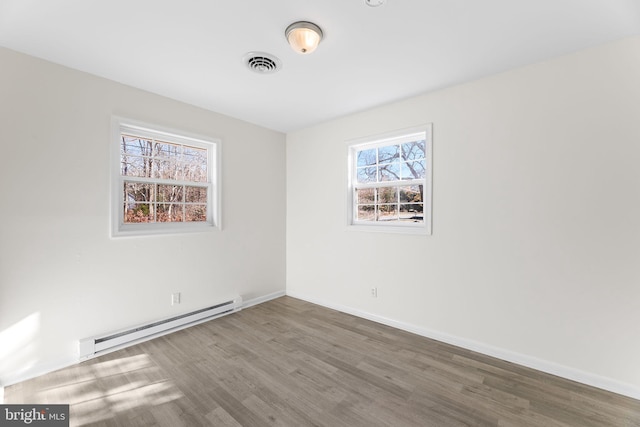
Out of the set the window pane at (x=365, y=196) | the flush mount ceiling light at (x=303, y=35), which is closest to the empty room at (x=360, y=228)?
the flush mount ceiling light at (x=303, y=35)

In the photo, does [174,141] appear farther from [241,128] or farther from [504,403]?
[504,403]

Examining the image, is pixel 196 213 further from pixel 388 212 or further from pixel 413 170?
pixel 413 170

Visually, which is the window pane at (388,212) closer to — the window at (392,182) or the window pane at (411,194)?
→ the window at (392,182)

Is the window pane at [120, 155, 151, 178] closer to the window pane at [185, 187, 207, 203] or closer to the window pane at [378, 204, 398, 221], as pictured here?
the window pane at [185, 187, 207, 203]

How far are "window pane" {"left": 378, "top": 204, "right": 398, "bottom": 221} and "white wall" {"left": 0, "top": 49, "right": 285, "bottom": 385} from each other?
2169 millimetres

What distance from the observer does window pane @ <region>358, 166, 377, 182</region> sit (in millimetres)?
3361

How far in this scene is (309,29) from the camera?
1761 millimetres

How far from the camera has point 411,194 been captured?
120 inches

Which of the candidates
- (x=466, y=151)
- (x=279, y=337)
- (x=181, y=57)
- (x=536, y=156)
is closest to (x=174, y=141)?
(x=181, y=57)

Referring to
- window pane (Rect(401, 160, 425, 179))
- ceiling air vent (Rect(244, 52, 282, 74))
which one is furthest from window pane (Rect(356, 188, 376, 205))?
ceiling air vent (Rect(244, 52, 282, 74))

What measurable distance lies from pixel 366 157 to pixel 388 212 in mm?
784

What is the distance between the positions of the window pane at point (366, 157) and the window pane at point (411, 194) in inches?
21.5

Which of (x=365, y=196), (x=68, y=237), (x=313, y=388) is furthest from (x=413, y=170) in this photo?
(x=68, y=237)

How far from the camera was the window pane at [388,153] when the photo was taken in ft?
10.4
